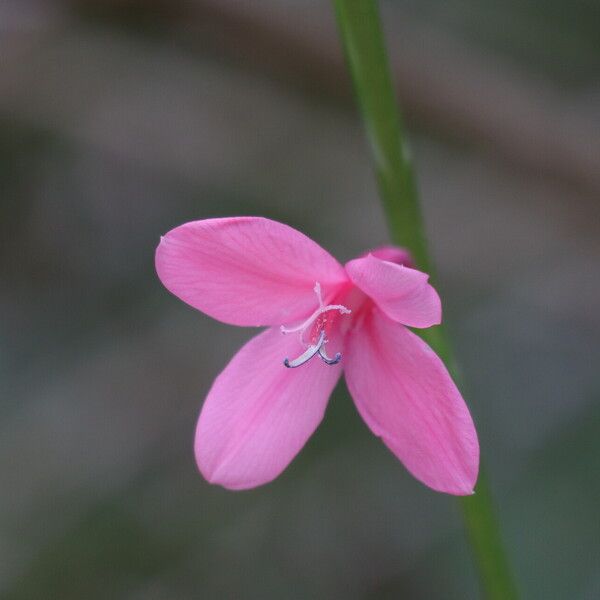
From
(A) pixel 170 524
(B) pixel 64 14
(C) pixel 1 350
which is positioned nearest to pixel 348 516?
(A) pixel 170 524

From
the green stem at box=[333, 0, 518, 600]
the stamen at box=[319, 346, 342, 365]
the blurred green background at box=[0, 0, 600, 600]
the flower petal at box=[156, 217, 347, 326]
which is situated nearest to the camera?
the green stem at box=[333, 0, 518, 600]

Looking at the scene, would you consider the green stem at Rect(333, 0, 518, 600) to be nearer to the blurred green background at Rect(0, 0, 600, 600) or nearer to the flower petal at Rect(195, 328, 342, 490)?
the flower petal at Rect(195, 328, 342, 490)

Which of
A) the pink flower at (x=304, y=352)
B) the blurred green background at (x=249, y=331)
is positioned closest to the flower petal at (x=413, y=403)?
the pink flower at (x=304, y=352)

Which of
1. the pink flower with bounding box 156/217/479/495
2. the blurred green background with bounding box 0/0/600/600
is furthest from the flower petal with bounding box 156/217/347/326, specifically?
the blurred green background with bounding box 0/0/600/600

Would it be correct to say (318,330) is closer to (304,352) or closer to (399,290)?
(304,352)

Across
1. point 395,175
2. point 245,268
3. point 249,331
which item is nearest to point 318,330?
point 245,268

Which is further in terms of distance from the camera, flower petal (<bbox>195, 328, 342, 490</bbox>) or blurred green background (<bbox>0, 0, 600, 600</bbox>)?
blurred green background (<bbox>0, 0, 600, 600</bbox>)
